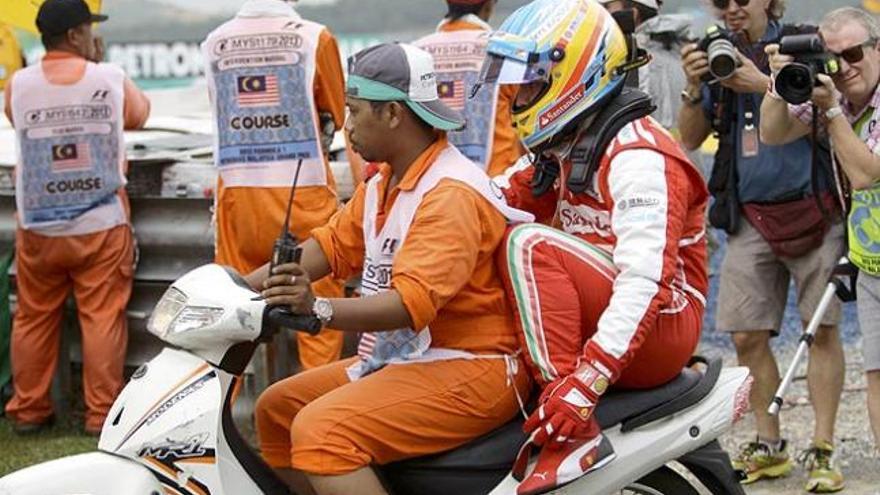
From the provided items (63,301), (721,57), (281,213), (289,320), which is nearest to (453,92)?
(281,213)

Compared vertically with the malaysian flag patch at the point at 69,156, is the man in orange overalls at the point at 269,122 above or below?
above

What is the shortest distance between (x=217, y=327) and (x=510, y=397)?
0.82m

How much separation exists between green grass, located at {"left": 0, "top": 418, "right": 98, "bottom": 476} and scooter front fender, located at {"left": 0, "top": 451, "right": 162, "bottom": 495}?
3.14 metres

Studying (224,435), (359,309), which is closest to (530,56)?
(359,309)

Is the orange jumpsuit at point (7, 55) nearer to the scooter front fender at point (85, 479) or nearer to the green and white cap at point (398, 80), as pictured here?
the green and white cap at point (398, 80)

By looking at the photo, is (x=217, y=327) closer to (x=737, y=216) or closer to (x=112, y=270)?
(x=737, y=216)

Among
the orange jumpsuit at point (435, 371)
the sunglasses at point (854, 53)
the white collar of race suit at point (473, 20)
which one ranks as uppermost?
the sunglasses at point (854, 53)

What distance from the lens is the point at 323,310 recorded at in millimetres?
4473

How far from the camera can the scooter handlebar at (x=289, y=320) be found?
14.4 ft

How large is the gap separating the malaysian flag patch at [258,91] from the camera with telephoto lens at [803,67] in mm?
2318

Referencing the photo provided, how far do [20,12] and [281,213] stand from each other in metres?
1.97

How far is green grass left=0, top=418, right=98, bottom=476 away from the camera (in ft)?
25.0

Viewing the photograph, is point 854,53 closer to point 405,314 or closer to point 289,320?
point 405,314

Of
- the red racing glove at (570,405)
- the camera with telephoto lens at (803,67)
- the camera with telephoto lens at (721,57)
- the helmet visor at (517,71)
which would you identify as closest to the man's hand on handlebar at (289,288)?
the red racing glove at (570,405)
